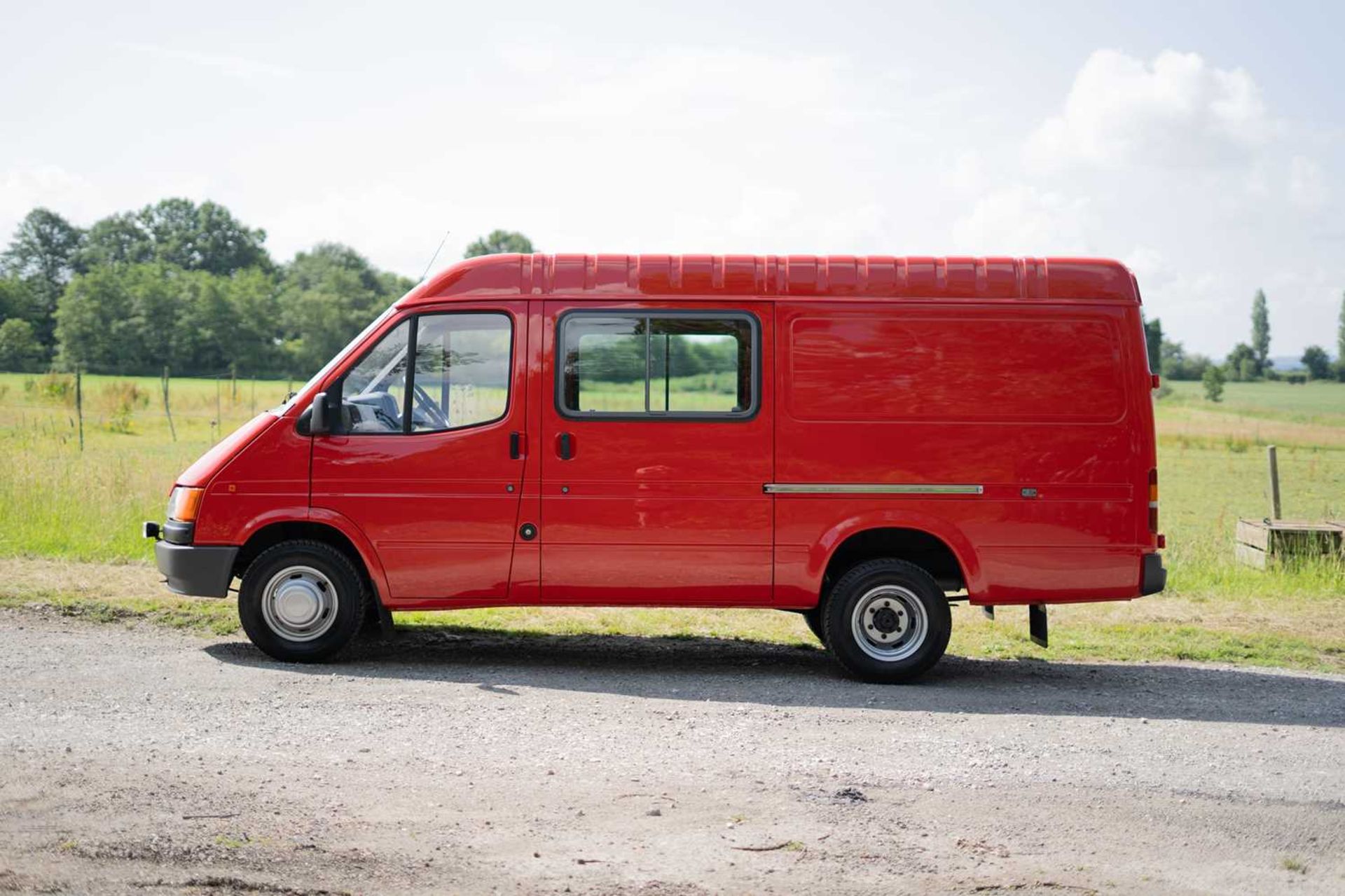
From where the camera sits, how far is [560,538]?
27.5ft

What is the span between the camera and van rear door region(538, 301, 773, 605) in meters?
8.30

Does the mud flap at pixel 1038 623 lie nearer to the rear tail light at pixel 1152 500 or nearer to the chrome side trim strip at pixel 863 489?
the rear tail light at pixel 1152 500

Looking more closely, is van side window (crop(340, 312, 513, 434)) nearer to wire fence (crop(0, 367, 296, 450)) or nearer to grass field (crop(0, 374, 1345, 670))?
grass field (crop(0, 374, 1345, 670))

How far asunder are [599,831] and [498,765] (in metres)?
1.06

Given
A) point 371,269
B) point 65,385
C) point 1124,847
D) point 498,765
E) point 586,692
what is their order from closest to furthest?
point 1124,847, point 498,765, point 586,692, point 65,385, point 371,269

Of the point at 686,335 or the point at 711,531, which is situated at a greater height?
the point at 686,335

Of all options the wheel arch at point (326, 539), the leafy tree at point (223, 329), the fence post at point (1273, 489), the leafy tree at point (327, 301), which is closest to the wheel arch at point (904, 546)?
the wheel arch at point (326, 539)

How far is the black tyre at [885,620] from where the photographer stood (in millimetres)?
8336

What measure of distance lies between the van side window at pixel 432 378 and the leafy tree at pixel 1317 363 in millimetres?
103690

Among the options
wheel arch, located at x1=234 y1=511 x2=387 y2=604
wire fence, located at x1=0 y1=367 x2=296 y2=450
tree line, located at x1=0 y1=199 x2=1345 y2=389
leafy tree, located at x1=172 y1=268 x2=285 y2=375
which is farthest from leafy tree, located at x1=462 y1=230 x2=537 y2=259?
wheel arch, located at x1=234 y1=511 x2=387 y2=604

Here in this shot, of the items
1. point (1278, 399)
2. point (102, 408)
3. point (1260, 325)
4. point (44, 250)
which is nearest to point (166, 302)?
point (44, 250)

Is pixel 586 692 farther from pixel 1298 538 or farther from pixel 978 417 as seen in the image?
pixel 1298 538

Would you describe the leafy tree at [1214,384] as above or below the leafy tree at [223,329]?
below

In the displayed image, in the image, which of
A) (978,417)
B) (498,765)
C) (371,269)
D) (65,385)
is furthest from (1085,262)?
(371,269)
